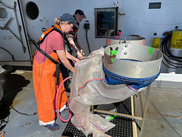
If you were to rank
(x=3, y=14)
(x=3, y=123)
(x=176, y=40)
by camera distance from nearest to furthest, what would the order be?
(x=3, y=123) → (x=176, y=40) → (x=3, y=14)

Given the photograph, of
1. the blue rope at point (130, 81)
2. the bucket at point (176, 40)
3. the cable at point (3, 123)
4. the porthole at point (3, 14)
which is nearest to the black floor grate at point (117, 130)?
the blue rope at point (130, 81)

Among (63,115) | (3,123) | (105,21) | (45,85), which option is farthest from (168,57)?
(3,123)

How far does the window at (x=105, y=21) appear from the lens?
304 centimetres

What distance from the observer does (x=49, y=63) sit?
1624mm

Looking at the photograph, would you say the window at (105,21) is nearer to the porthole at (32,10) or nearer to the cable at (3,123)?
the porthole at (32,10)

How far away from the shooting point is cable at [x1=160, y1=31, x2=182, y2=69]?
3.00 meters

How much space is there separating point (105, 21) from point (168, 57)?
190cm

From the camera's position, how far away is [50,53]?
158 cm

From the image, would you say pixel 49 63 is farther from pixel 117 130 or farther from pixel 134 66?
pixel 117 130

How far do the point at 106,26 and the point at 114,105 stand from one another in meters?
2.07

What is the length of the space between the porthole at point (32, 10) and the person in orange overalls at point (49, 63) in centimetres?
268

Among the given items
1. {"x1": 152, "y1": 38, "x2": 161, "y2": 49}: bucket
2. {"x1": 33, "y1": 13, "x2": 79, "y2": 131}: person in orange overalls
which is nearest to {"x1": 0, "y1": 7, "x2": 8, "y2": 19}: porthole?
{"x1": 33, "y1": 13, "x2": 79, "y2": 131}: person in orange overalls

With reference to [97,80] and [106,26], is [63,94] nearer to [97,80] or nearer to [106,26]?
[97,80]

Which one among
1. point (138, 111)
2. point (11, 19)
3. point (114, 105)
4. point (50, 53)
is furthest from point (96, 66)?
point (11, 19)
